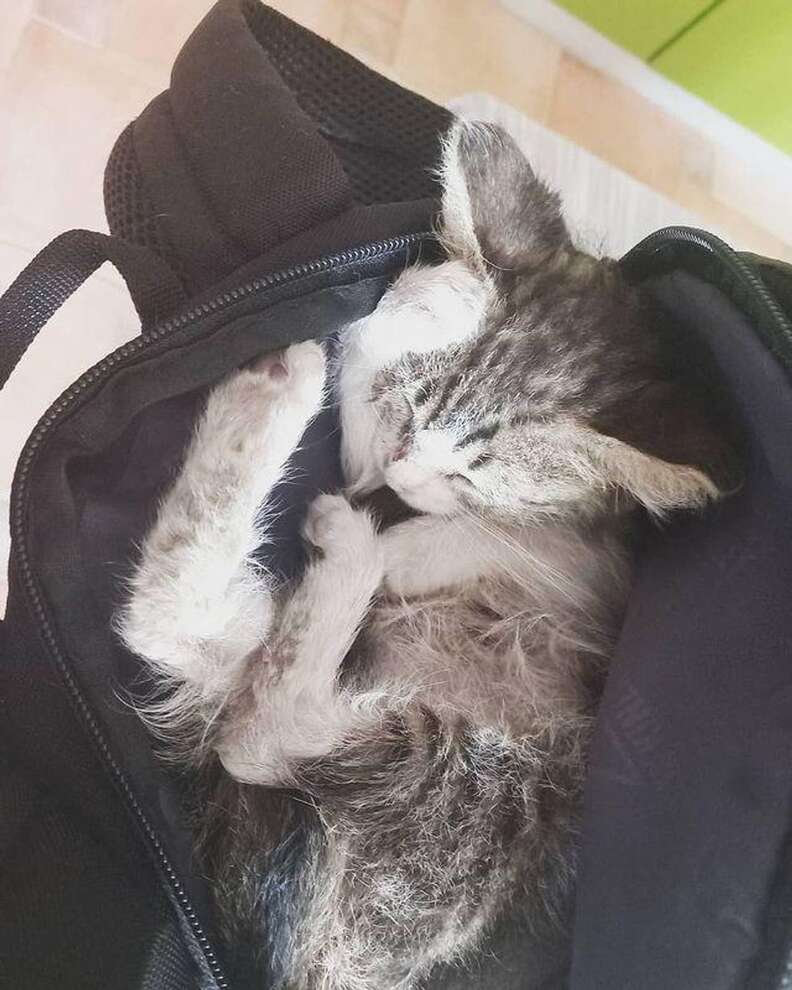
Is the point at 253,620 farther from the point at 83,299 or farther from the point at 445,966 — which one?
the point at 83,299

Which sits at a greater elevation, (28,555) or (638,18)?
(638,18)

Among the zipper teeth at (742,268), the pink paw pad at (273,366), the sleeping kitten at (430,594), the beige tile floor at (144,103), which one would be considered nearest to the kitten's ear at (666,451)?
the sleeping kitten at (430,594)

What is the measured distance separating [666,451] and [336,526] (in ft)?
1.18

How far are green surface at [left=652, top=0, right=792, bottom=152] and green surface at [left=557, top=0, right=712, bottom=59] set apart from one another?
0.03 metres

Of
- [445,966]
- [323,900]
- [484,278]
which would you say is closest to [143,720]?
[323,900]

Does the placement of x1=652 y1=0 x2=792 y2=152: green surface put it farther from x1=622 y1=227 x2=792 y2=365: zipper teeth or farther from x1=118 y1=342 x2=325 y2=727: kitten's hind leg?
x1=118 y1=342 x2=325 y2=727: kitten's hind leg

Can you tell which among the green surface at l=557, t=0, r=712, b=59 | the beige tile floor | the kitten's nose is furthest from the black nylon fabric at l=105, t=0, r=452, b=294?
the green surface at l=557, t=0, r=712, b=59

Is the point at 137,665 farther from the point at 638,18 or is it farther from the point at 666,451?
the point at 638,18

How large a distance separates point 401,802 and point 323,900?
0.38 feet

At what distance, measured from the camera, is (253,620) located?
3.21ft

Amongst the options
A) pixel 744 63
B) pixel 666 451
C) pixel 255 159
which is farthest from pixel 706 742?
pixel 744 63

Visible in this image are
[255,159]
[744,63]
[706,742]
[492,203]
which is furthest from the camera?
[744,63]

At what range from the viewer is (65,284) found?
82cm

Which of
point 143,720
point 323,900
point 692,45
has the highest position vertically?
point 692,45
